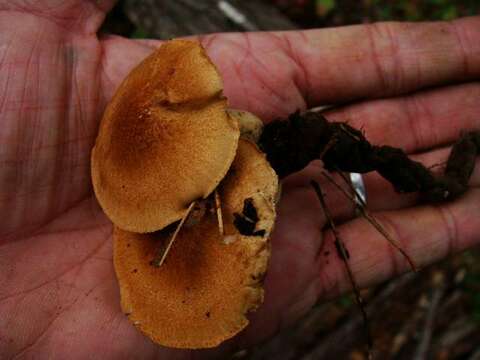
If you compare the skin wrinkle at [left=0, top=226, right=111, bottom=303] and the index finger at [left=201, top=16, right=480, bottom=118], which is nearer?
the skin wrinkle at [left=0, top=226, right=111, bottom=303]

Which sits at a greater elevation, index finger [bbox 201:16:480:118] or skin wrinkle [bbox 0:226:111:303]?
index finger [bbox 201:16:480:118]

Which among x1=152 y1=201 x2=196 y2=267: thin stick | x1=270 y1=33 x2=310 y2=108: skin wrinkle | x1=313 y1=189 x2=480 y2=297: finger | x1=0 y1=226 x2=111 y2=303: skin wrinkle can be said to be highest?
x1=270 y1=33 x2=310 y2=108: skin wrinkle

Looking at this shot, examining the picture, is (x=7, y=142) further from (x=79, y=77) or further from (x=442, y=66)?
(x=442, y=66)

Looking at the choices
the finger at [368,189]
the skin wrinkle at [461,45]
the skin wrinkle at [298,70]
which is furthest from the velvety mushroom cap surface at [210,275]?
the skin wrinkle at [461,45]

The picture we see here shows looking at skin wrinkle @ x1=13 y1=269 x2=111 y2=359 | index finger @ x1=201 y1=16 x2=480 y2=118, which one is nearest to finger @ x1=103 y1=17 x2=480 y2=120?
index finger @ x1=201 y1=16 x2=480 y2=118

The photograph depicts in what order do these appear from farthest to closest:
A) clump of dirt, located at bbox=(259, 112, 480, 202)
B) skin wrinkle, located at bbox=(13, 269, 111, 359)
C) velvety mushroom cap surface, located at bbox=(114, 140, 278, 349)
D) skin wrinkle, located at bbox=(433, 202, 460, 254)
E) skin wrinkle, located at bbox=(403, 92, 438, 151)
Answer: skin wrinkle, located at bbox=(403, 92, 438, 151) < skin wrinkle, located at bbox=(433, 202, 460, 254) < clump of dirt, located at bbox=(259, 112, 480, 202) < skin wrinkle, located at bbox=(13, 269, 111, 359) < velvety mushroom cap surface, located at bbox=(114, 140, 278, 349)

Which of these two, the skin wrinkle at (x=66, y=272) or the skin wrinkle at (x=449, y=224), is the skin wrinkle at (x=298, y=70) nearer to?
the skin wrinkle at (x=449, y=224)

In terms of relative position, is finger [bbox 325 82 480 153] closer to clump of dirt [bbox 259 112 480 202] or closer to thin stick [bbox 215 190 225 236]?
clump of dirt [bbox 259 112 480 202]

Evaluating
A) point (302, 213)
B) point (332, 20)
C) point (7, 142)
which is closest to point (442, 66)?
point (302, 213)
